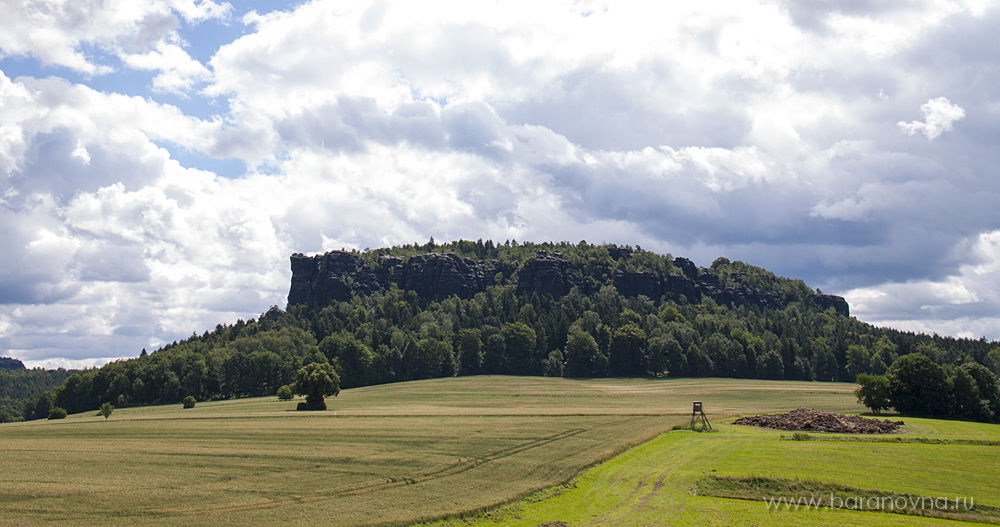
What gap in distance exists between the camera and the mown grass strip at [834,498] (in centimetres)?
3535

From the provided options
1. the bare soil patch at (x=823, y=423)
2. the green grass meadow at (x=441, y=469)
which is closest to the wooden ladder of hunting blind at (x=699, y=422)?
the green grass meadow at (x=441, y=469)

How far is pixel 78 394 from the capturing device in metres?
155

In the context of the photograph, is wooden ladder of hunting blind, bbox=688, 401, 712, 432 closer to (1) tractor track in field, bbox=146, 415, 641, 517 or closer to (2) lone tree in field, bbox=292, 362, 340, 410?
(1) tractor track in field, bbox=146, 415, 641, 517

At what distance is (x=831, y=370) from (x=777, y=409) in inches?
4270

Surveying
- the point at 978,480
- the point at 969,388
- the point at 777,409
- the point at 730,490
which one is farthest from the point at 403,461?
→ the point at 969,388

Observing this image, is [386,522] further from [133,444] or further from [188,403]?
[188,403]

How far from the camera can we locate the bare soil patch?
66.9 meters

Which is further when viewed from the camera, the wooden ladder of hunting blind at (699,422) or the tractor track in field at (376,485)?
the wooden ladder of hunting blind at (699,422)

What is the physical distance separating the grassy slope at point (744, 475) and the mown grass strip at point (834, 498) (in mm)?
933

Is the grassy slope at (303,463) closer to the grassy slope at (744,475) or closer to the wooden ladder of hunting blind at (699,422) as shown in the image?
the grassy slope at (744,475)

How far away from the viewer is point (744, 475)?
140ft

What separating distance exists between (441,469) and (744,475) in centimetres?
2139

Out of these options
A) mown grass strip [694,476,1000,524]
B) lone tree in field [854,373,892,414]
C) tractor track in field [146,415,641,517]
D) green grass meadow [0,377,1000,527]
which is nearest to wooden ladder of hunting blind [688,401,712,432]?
green grass meadow [0,377,1000,527]

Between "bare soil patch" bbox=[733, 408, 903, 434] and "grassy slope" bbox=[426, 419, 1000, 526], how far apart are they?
5639mm
